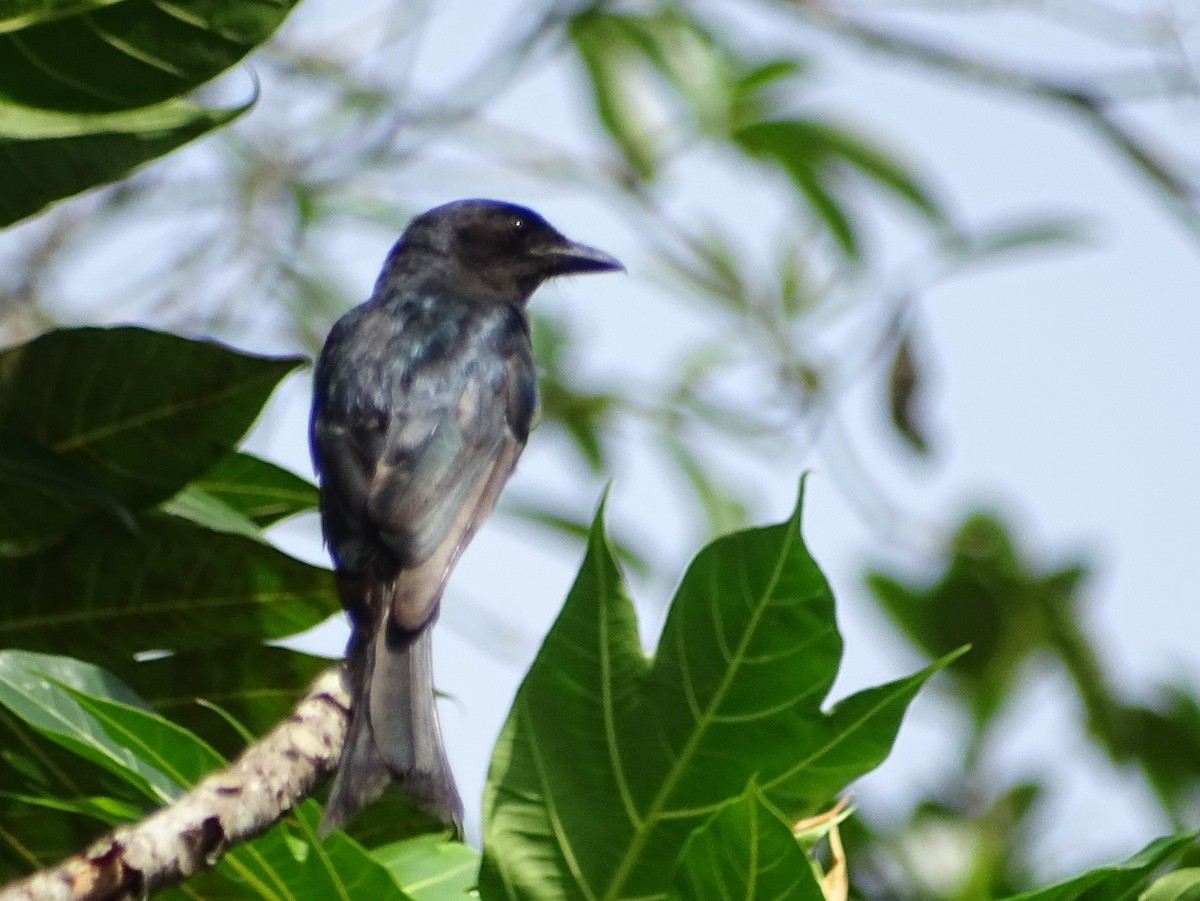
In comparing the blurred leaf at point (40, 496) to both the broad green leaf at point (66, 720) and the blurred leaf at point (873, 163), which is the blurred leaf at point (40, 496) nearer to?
the broad green leaf at point (66, 720)

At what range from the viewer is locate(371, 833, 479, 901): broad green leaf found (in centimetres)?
201

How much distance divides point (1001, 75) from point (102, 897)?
368cm

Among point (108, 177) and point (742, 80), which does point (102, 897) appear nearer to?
point (108, 177)

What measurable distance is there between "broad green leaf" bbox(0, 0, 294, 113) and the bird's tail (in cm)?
95

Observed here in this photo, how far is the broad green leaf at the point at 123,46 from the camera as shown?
7.32ft

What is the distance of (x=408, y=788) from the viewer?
236cm

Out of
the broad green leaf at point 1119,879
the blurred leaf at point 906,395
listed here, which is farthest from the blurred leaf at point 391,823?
the blurred leaf at point 906,395

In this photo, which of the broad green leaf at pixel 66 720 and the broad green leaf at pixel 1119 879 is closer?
the broad green leaf at pixel 1119 879

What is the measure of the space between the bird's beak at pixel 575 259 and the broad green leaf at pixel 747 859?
10.1 ft

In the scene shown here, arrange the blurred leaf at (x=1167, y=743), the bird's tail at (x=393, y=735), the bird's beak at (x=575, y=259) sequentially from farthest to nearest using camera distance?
the bird's beak at (x=575, y=259)
the blurred leaf at (x=1167, y=743)
the bird's tail at (x=393, y=735)

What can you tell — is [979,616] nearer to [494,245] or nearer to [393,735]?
[393,735]

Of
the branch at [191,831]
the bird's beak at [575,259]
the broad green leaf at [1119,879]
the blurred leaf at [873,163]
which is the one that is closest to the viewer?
the branch at [191,831]

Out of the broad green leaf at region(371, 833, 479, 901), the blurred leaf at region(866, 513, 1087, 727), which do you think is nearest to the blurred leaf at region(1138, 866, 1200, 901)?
the broad green leaf at region(371, 833, 479, 901)

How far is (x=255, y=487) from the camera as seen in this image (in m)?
2.60
